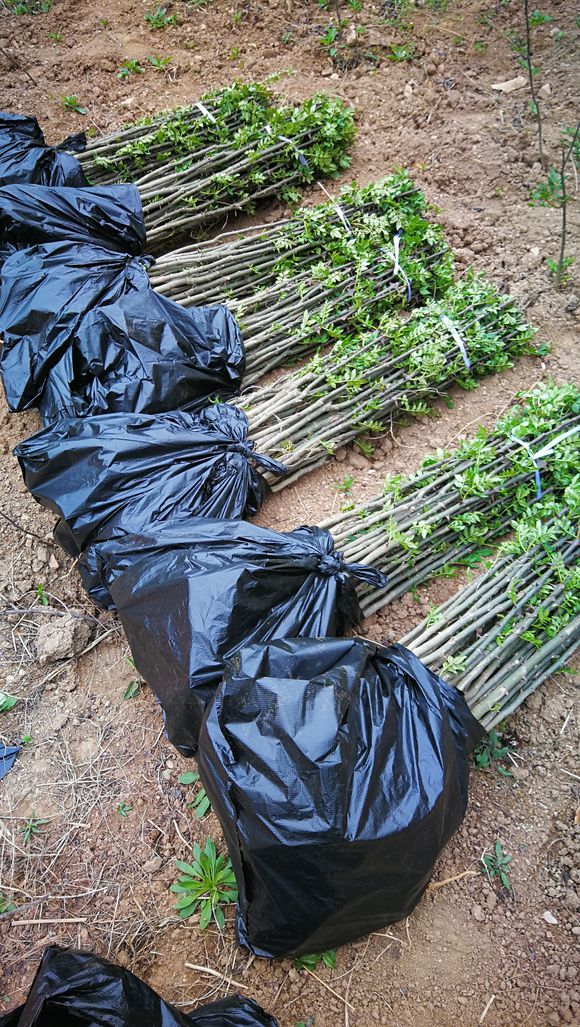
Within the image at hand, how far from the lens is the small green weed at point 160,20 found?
5.20 meters

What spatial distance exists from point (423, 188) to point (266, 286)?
1448mm

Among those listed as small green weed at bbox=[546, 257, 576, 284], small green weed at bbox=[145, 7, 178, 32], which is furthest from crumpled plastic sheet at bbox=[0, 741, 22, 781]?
small green weed at bbox=[145, 7, 178, 32]

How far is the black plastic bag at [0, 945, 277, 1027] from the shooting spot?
60.7 inches

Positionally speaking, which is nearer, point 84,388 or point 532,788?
point 532,788

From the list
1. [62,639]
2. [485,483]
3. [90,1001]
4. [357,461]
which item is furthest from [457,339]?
[90,1001]

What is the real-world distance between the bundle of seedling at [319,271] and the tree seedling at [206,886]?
2.19 metres

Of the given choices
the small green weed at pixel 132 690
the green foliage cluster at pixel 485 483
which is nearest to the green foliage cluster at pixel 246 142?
the green foliage cluster at pixel 485 483

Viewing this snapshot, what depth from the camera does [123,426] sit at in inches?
104

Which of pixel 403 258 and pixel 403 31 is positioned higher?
pixel 403 31

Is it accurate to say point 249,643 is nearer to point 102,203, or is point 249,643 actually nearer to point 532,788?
point 532,788

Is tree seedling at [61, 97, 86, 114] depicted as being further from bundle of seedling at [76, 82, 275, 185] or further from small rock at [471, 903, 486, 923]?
small rock at [471, 903, 486, 923]

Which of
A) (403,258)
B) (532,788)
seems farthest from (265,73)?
(532,788)

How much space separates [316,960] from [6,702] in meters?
1.53

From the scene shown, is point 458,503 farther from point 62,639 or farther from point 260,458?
point 62,639
